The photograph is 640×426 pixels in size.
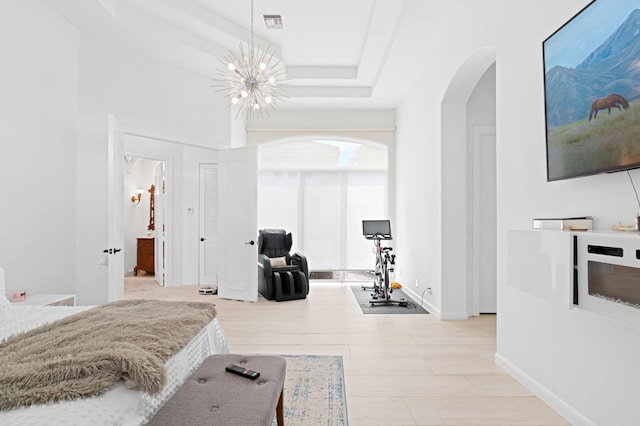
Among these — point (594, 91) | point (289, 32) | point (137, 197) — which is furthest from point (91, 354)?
point (137, 197)

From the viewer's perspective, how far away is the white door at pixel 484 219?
436cm

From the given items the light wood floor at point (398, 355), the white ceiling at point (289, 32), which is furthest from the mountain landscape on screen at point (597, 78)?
the white ceiling at point (289, 32)

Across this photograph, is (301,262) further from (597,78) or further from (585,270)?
(597,78)

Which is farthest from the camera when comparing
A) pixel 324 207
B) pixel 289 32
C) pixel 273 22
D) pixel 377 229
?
pixel 324 207

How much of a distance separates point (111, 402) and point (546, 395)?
2438mm

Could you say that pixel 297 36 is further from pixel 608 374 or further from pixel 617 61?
pixel 608 374

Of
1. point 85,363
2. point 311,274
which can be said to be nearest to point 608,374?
point 85,363

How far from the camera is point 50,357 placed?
1386 mm

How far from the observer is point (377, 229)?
5.11 meters

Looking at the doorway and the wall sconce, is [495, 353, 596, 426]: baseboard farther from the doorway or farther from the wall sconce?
the wall sconce

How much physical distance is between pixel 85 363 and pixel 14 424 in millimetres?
265

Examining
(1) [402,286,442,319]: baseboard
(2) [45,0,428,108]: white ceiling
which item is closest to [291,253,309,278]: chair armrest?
(1) [402,286,442,319]: baseboard

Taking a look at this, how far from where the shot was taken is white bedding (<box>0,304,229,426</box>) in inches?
42.2

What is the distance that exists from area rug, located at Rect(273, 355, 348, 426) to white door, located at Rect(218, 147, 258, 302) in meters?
2.32
